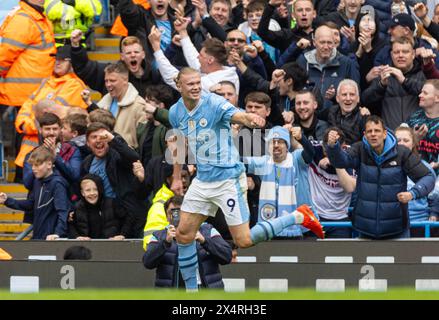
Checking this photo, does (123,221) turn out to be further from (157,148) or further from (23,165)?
(23,165)

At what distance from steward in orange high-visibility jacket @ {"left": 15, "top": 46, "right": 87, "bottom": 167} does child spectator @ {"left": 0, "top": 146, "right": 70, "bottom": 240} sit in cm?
176

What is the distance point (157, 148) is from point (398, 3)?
12.4 ft

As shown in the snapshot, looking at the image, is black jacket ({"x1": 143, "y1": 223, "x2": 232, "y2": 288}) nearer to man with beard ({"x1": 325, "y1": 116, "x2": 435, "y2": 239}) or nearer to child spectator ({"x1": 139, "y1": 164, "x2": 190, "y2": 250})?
child spectator ({"x1": 139, "y1": 164, "x2": 190, "y2": 250})

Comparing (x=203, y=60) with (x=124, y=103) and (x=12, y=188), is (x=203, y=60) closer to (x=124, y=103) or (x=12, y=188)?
(x=124, y=103)

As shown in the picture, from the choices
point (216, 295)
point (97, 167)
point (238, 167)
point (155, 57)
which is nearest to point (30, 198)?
point (97, 167)

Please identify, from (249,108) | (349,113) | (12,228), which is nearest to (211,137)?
(249,108)

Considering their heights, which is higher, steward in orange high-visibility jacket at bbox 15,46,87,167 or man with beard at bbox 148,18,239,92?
man with beard at bbox 148,18,239,92

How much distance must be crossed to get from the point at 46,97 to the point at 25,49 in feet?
3.01

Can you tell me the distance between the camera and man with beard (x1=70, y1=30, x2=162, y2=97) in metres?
16.4

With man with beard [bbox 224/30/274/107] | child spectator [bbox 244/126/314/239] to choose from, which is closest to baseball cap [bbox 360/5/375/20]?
man with beard [bbox 224/30/274/107]

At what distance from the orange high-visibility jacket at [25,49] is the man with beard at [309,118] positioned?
3907 millimetres

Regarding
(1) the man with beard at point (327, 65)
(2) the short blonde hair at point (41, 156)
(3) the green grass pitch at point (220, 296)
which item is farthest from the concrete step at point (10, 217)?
(3) the green grass pitch at point (220, 296)

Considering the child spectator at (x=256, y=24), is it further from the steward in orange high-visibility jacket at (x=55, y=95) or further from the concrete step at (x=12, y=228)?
the concrete step at (x=12, y=228)

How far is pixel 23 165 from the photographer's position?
16859 millimetres
